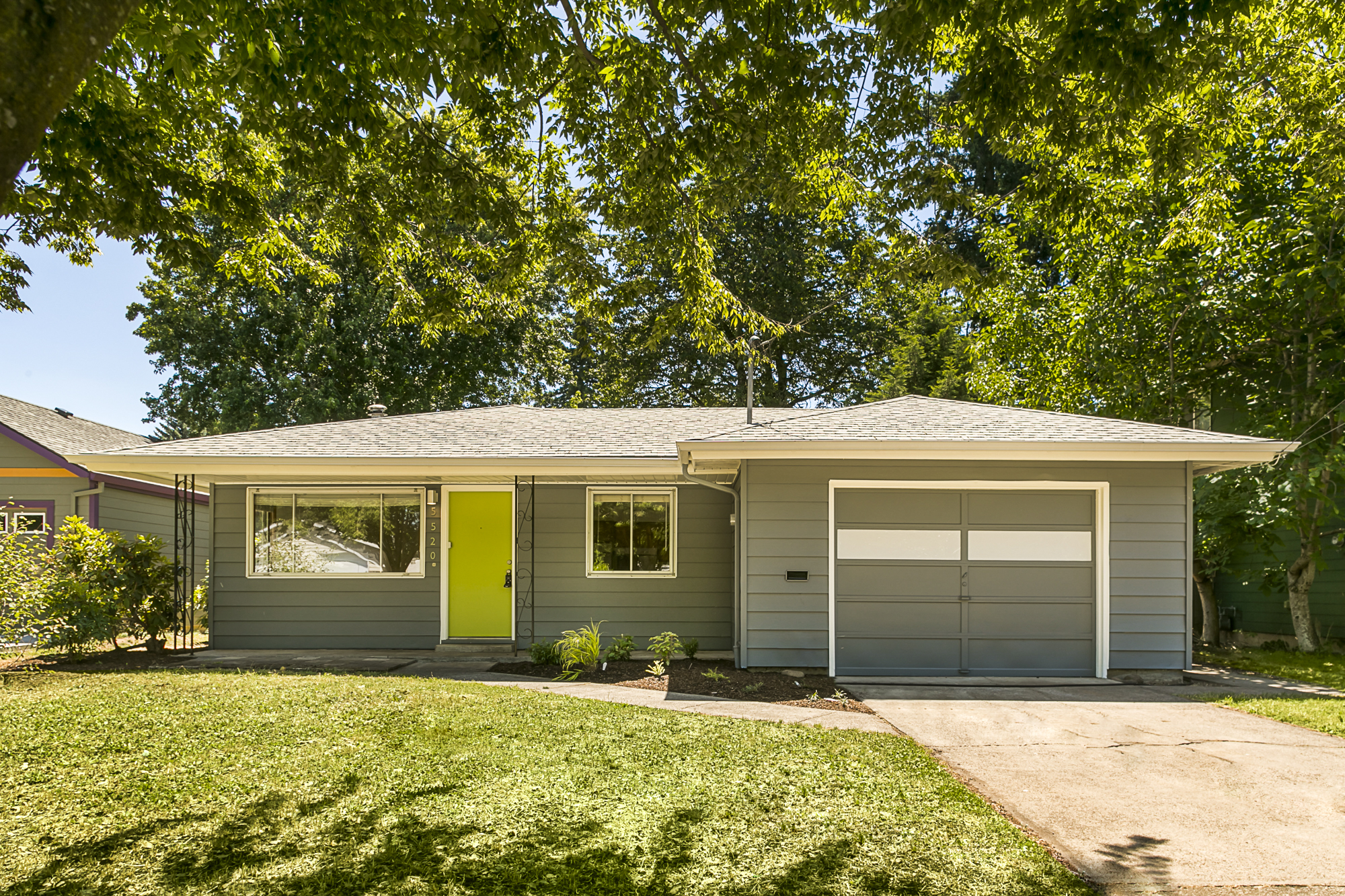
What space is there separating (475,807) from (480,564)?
6958 millimetres

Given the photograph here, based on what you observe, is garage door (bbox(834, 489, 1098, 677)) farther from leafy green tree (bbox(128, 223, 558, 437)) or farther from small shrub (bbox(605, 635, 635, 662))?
leafy green tree (bbox(128, 223, 558, 437))

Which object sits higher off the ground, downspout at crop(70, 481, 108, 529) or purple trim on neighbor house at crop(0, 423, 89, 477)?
purple trim on neighbor house at crop(0, 423, 89, 477)

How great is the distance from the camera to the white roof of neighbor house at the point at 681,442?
851 centimetres

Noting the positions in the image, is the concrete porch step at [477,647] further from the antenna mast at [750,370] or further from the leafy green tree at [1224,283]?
the leafy green tree at [1224,283]

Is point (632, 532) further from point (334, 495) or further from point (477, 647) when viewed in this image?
point (334, 495)

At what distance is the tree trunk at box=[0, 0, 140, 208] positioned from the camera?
75.5 inches

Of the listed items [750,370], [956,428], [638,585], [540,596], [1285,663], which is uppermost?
[750,370]

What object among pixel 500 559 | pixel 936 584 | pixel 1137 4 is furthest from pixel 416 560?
pixel 1137 4

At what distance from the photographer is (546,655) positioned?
938 centimetres

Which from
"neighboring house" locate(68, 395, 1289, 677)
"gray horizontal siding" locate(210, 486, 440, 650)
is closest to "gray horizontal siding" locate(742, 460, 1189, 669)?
"neighboring house" locate(68, 395, 1289, 677)

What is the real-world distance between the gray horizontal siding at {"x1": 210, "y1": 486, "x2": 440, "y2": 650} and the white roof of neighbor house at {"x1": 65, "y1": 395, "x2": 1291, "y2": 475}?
56.7 inches

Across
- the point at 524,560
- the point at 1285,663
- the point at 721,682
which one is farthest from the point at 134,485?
the point at 1285,663

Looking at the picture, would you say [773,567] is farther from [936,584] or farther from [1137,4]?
[1137,4]


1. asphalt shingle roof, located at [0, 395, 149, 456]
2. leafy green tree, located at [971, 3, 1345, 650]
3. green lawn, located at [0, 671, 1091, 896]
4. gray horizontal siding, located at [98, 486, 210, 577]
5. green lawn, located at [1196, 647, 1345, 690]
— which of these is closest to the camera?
green lawn, located at [0, 671, 1091, 896]
